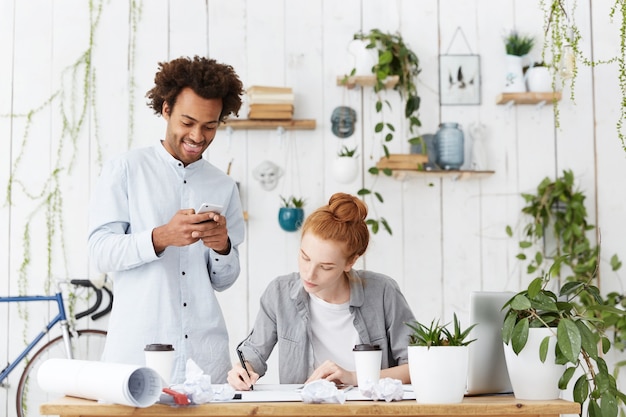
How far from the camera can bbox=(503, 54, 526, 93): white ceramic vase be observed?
4.08m

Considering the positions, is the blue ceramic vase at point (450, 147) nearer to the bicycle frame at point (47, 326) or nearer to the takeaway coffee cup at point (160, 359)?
the bicycle frame at point (47, 326)

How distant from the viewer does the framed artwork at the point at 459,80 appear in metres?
4.15

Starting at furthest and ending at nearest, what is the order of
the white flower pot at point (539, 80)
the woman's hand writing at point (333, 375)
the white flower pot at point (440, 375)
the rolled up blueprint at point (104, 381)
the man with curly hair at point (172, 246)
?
the white flower pot at point (539, 80)
the man with curly hair at point (172, 246)
the woman's hand writing at point (333, 375)
the white flower pot at point (440, 375)
the rolled up blueprint at point (104, 381)

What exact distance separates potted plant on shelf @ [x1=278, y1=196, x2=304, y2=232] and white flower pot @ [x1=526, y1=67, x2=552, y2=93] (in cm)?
125

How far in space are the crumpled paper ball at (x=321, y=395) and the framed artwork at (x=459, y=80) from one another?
272 cm

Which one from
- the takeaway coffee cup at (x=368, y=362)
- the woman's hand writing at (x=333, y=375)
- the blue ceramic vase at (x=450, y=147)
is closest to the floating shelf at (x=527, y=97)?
the blue ceramic vase at (x=450, y=147)

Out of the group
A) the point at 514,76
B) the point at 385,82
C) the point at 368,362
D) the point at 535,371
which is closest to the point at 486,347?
the point at 535,371

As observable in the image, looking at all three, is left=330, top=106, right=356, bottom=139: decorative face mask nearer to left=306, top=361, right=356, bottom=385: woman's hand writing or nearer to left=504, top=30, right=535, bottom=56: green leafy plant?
left=504, top=30, right=535, bottom=56: green leafy plant

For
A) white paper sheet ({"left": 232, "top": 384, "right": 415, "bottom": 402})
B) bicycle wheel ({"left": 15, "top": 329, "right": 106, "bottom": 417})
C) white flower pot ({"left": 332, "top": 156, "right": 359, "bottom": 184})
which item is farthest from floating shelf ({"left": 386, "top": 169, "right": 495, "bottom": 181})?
white paper sheet ({"left": 232, "top": 384, "right": 415, "bottom": 402})

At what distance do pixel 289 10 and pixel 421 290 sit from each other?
1.50 m

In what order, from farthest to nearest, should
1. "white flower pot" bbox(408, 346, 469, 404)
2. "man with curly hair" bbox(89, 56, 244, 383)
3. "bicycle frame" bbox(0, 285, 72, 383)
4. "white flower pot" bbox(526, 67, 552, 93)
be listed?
1. "white flower pot" bbox(526, 67, 552, 93)
2. "bicycle frame" bbox(0, 285, 72, 383)
3. "man with curly hair" bbox(89, 56, 244, 383)
4. "white flower pot" bbox(408, 346, 469, 404)

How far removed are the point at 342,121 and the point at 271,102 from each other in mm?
369

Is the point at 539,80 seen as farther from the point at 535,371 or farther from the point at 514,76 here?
the point at 535,371

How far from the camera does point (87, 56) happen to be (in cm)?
405
